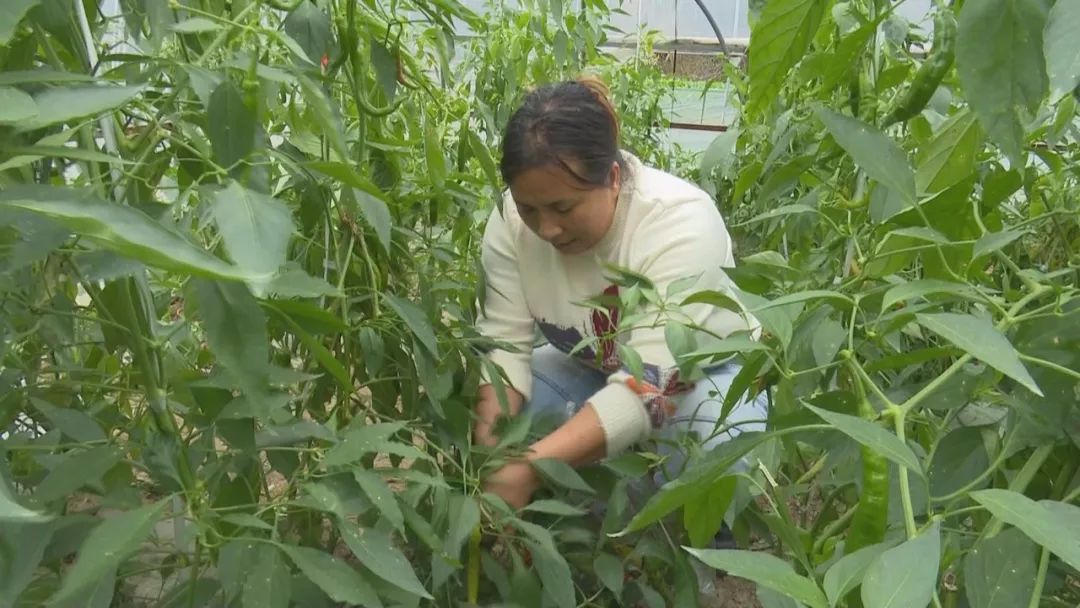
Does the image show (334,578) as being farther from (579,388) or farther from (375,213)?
(579,388)

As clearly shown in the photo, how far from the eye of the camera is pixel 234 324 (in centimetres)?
54

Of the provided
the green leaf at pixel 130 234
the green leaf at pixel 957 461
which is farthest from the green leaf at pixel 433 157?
the green leaf at pixel 130 234

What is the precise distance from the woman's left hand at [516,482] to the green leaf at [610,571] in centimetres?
11

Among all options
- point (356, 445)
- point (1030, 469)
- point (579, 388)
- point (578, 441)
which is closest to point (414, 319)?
point (356, 445)

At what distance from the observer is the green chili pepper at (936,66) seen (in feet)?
2.43

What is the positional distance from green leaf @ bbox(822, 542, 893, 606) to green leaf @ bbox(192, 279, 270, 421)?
1.04 feet

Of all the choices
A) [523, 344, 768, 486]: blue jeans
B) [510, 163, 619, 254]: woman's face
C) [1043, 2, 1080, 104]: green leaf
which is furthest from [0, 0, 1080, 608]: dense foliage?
[523, 344, 768, 486]: blue jeans

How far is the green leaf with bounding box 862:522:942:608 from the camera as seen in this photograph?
336 mm

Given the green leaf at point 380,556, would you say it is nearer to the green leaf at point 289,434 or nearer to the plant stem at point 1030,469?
the green leaf at point 289,434

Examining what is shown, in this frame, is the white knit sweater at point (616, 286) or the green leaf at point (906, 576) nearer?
the green leaf at point (906, 576)

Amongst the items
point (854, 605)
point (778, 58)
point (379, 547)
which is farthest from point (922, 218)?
point (379, 547)

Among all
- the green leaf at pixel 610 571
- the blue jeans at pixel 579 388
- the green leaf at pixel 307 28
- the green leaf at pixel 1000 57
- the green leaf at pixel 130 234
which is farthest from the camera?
the blue jeans at pixel 579 388

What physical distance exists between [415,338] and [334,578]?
1.14 ft

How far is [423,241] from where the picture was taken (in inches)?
45.6
